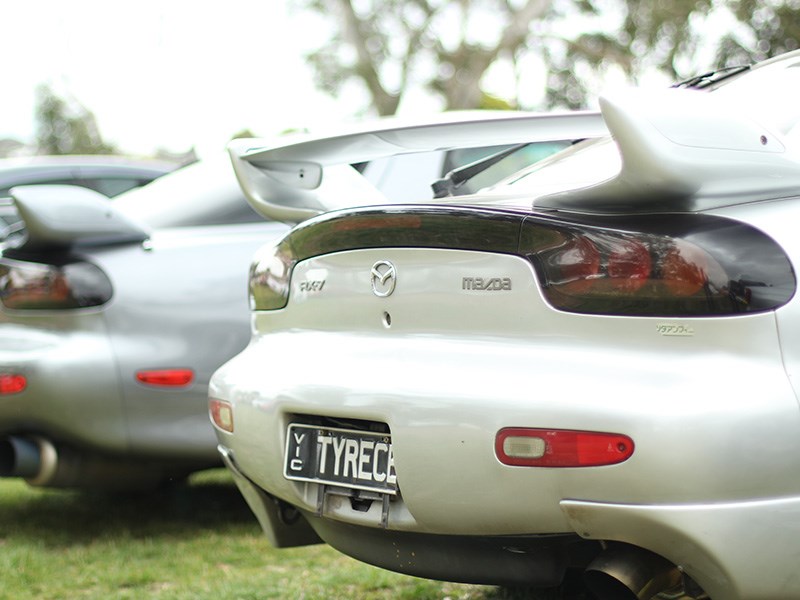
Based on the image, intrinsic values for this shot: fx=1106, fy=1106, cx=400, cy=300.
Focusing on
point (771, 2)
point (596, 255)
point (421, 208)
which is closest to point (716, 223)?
point (596, 255)

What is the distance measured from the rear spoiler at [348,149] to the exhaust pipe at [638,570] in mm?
1052

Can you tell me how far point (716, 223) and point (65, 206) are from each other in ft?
8.74

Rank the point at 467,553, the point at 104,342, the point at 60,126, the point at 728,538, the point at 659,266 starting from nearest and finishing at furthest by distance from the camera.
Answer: the point at 728,538 < the point at 659,266 < the point at 467,553 < the point at 104,342 < the point at 60,126

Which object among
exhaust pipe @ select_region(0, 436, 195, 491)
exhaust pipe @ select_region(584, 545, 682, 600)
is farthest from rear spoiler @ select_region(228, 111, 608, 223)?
exhaust pipe @ select_region(0, 436, 195, 491)

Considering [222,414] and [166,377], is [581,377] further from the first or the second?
[166,377]

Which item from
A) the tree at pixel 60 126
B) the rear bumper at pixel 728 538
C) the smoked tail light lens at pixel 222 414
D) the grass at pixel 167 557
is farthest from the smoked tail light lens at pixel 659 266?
the tree at pixel 60 126

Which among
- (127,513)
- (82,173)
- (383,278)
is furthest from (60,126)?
(383,278)

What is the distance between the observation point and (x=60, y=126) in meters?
31.7

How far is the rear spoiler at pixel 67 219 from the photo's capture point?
12.9 ft

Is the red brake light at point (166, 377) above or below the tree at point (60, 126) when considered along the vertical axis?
below

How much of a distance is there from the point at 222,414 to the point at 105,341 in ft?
4.34

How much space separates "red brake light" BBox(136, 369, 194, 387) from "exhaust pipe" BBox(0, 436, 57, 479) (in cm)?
41

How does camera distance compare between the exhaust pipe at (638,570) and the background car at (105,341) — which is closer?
the exhaust pipe at (638,570)

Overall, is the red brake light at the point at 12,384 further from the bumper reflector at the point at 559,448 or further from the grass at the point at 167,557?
the bumper reflector at the point at 559,448
